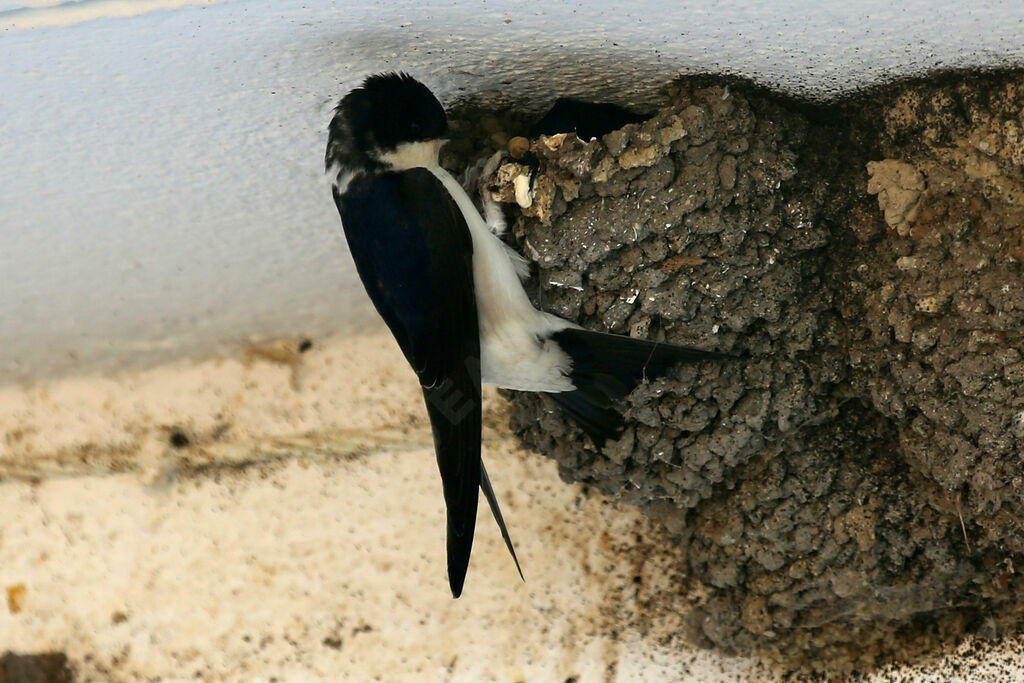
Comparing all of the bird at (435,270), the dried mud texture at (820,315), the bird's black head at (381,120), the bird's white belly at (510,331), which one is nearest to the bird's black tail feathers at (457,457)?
the bird at (435,270)

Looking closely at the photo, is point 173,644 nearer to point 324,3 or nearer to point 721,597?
point 721,597

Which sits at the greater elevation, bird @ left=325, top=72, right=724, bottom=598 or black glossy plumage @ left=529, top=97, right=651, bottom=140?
black glossy plumage @ left=529, top=97, right=651, bottom=140

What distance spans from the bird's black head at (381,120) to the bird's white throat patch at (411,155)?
0.01 m

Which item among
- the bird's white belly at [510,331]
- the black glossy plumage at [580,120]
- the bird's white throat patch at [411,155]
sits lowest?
Result: the bird's white belly at [510,331]

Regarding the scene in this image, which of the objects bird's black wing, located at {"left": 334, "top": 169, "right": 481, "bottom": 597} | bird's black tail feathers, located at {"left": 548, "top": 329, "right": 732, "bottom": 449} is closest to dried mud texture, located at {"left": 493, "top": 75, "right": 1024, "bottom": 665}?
bird's black tail feathers, located at {"left": 548, "top": 329, "right": 732, "bottom": 449}

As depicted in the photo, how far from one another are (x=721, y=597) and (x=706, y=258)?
25.0 inches

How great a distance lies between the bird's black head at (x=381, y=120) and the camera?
1.83m

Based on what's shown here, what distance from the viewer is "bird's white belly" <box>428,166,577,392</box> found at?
Answer: 1.93 meters

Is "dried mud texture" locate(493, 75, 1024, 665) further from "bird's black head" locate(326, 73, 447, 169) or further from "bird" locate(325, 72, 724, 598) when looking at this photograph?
"bird's black head" locate(326, 73, 447, 169)

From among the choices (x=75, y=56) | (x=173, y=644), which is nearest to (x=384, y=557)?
(x=173, y=644)

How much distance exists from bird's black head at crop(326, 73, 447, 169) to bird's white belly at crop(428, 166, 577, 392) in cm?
9

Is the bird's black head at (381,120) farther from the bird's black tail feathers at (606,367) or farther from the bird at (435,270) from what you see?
the bird's black tail feathers at (606,367)

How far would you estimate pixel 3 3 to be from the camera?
157 cm

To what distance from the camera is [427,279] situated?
1.83 m
